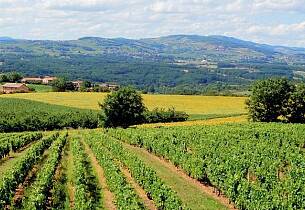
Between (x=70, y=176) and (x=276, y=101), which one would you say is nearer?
(x=70, y=176)

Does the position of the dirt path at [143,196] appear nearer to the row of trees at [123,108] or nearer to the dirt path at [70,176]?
the dirt path at [70,176]

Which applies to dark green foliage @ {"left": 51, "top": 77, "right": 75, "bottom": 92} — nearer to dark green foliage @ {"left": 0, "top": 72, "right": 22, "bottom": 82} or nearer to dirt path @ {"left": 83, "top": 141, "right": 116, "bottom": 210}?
dark green foliage @ {"left": 0, "top": 72, "right": 22, "bottom": 82}

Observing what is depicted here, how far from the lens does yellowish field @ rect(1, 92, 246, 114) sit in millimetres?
107062

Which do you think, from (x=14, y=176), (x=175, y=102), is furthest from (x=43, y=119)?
(x=14, y=176)

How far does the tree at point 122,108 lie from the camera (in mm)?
82938

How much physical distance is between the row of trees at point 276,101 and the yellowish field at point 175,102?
59.6 feet

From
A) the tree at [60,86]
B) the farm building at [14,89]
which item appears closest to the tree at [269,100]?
the tree at [60,86]

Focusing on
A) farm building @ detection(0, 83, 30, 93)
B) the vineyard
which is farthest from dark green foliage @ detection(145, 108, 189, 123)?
farm building @ detection(0, 83, 30, 93)

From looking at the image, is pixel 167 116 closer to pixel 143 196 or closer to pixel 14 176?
pixel 14 176

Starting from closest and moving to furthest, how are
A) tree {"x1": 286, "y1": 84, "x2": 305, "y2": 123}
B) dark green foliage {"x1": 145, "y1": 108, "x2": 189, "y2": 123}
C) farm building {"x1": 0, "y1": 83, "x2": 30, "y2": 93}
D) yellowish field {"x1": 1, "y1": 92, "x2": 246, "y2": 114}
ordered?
tree {"x1": 286, "y1": 84, "x2": 305, "y2": 123}, dark green foliage {"x1": 145, "y1": 108, "x2": 189, "y2": 123}, yellowish field {"x1": 1, "y1": 92, "x2": 246, "y2": 114}, farm building {"x1": 0, "y1": 83, "x2": 30, "y2": 93}

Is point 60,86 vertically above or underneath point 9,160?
underneath

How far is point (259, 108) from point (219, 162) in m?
45.6

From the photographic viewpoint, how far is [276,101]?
83.2 metres

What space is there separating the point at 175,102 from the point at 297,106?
3889cm
